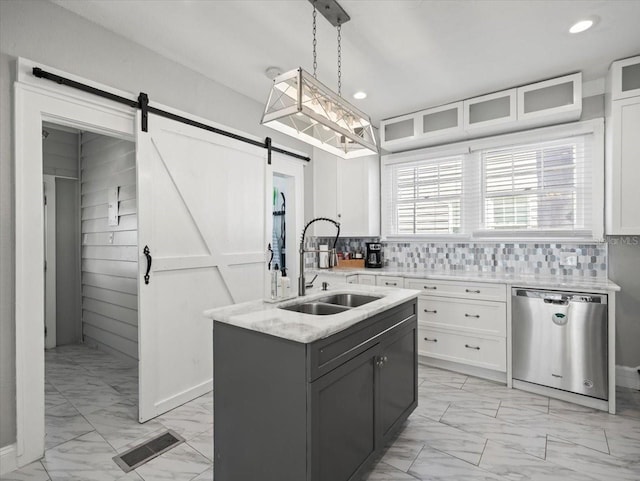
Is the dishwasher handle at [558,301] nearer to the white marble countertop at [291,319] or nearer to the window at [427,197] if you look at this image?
the window at [427,197]

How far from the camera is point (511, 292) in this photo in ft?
10.2

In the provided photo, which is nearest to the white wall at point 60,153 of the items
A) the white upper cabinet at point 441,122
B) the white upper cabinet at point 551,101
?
the white upper cabinet at point 441,122

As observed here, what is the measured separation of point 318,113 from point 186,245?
5.55ft

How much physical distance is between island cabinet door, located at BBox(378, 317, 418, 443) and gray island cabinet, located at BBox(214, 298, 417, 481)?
0.08 ft

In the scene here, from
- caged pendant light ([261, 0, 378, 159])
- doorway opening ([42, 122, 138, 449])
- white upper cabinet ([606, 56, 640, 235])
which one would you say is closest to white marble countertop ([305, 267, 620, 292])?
white upper cabinet ([606, 56, 640, 235])

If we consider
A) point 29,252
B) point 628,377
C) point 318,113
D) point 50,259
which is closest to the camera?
point 318,113

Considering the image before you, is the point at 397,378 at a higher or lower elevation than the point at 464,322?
lower

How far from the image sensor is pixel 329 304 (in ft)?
7.38

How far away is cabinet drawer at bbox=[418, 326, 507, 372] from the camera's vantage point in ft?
10.5

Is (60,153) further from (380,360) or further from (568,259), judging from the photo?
(568,259)

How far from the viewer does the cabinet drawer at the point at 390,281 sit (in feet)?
12.3

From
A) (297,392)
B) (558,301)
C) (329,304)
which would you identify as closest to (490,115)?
(558,301)

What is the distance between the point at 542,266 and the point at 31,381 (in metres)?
4.35

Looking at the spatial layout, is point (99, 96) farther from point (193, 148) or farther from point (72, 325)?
point (72, 325)
